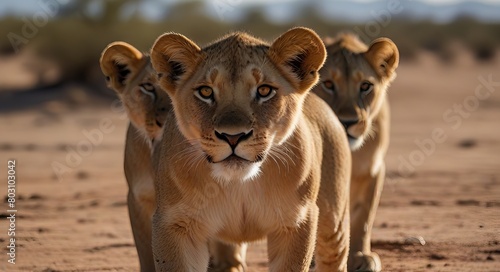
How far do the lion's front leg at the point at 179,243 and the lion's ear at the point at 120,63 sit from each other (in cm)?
199

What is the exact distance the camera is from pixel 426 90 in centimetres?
2384

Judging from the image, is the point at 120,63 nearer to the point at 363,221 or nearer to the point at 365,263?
the point at 363,221

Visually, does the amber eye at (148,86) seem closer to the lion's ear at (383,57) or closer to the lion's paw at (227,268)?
the lion's paw at (227,268)

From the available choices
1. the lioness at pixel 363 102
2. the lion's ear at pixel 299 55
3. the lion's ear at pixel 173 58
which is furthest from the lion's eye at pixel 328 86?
the lion's ear at pixel 173 58

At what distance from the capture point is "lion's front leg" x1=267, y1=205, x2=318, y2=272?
4.24 m

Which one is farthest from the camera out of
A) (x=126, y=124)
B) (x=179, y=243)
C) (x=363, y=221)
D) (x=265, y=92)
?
(x=126, y=124)

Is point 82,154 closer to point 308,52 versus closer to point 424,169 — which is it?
point 424,169

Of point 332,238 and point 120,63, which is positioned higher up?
point 120,63

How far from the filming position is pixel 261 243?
7.28m

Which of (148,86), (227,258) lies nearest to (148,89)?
(148,86)

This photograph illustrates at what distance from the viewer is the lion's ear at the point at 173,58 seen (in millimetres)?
4215


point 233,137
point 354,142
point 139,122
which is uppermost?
point 233,137

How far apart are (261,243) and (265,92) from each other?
132 inches

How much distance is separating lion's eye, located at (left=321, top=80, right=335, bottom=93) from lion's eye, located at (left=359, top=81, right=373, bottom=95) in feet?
0.62
